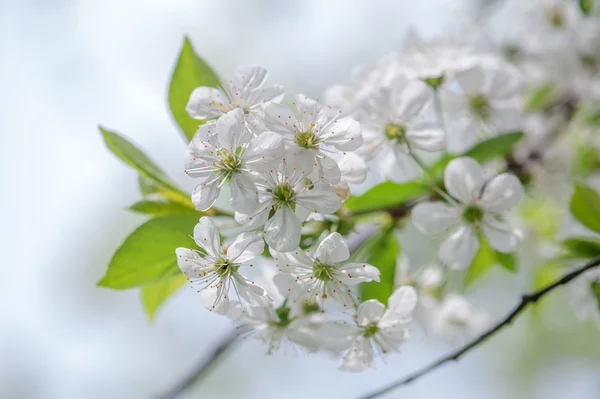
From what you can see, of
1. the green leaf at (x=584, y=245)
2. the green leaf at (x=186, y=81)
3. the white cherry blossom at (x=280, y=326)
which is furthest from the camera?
the green leaf at (x=584, y=245)

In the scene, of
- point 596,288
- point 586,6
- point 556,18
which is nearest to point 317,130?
point 596,288

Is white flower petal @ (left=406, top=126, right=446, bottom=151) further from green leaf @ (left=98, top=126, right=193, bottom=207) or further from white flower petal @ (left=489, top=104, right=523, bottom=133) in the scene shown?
green leaf @ (left=98, top=126, right=193, bottom=207)

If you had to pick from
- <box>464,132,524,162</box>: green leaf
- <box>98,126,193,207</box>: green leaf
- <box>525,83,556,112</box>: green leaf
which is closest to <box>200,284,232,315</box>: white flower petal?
<box>98,126,193,207</box>: green leaf

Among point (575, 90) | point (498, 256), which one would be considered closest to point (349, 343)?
point (498, 256)

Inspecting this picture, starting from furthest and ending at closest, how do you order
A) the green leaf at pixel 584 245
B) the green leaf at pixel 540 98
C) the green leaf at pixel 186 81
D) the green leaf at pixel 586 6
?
the green leaf at pixel 540 98, the green leaf at pixel 586 6, the green leaf at pixel 584 245, the green leaf at pixel 186 81

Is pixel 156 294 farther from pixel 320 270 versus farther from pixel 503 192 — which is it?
pixel 503 192

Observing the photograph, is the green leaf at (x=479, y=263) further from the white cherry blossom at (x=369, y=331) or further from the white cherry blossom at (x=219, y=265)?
the white cherry blossom at (x=219, y=265)

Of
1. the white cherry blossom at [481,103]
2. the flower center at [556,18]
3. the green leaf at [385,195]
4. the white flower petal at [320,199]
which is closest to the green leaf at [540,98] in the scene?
the flower center at [556,18]
